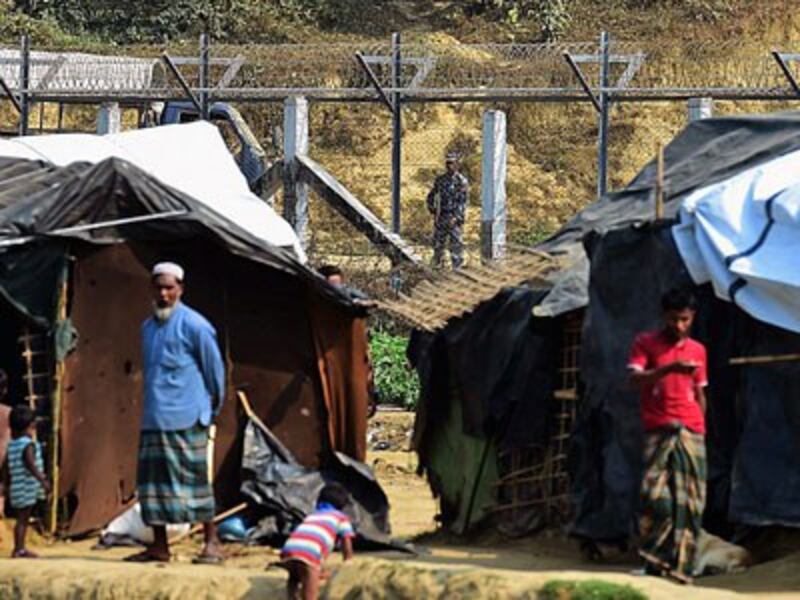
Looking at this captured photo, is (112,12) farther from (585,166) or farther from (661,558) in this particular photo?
(661,558)

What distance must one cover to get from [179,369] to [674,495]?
2.81 m

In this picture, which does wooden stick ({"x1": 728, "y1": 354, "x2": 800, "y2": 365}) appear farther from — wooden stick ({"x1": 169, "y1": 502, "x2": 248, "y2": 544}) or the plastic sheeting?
wooden stick ({"x1": 169, "y1": 502, "x2": 248, "y2": 544})

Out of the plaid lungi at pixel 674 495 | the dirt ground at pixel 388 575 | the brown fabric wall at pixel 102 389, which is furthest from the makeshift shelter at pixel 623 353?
the brown fabric wall at pixel 102 389

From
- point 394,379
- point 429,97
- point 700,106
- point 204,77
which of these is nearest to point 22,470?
point 394,379

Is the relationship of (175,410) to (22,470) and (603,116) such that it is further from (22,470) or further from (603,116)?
(603,116)

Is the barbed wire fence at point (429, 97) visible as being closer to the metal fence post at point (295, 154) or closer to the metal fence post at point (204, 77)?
the metal fence post at point (204, 77)

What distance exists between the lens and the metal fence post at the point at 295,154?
73.9 ft

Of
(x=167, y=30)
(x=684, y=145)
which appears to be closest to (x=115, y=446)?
(x=684, y=145)

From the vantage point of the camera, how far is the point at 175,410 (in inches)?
491

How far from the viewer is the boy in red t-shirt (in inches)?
454

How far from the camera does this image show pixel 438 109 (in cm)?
3488

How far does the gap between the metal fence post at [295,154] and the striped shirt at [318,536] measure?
10.6 meters

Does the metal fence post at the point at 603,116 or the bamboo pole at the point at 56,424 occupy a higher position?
the metal fence post at the point at 603,116

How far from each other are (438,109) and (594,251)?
21.9 m
